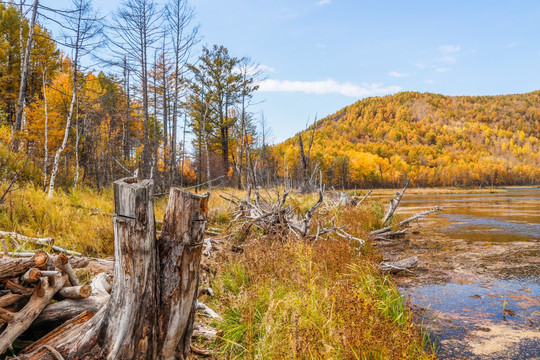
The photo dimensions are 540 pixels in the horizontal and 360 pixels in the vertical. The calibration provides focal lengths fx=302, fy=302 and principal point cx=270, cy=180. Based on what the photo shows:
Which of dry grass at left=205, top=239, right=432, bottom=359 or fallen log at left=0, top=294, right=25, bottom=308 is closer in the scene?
fallen log at left=0, top=294, right=25, bottom=308

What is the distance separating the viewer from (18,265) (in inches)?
99.0

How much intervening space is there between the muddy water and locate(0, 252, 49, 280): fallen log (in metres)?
4.26

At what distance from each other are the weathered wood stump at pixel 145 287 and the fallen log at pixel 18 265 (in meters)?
0.62

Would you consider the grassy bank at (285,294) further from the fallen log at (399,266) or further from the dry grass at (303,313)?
the fallen log at (399,266)

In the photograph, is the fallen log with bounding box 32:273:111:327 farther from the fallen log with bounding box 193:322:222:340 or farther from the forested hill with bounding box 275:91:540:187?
the forested hill with bounding box 275:91:540:187

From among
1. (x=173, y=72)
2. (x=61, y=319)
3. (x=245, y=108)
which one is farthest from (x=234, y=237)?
(x=245, y=108)

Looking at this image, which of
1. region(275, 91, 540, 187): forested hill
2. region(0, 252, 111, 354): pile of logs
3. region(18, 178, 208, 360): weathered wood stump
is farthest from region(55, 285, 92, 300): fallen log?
region(275, 91, 540, 187): forested hill

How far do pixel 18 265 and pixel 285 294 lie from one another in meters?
2.78

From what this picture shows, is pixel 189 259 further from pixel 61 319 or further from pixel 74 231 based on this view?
pixel 74 231

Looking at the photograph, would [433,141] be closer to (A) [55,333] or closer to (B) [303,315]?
(B) [303,315]

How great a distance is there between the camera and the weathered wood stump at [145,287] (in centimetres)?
197

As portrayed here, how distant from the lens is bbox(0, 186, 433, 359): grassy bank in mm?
2695

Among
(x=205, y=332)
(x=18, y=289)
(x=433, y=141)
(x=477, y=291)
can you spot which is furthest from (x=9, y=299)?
(x=433, y=141)

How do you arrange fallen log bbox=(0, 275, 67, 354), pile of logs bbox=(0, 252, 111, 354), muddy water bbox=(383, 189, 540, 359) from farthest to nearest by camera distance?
muddy water bbox=(383, 189, 540, 359) → pile of logs bbox=(0, 252, 111, 354) → fallen log bbox=(0, 275, 67, 354)
